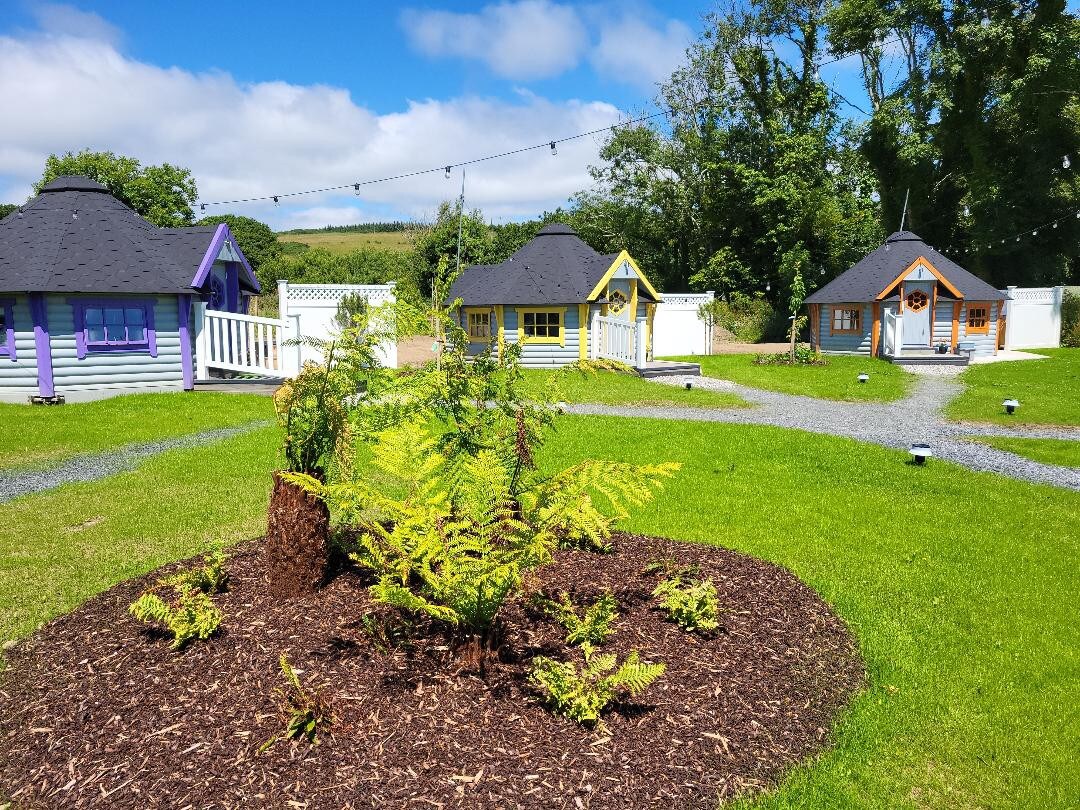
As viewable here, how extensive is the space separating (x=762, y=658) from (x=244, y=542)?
4.21m

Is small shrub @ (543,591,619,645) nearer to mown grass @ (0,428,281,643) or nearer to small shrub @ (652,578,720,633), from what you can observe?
small shrub @ (652,578,720,633)

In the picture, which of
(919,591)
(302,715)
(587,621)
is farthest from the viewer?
(919,591)

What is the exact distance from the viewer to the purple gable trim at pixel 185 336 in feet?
53.4

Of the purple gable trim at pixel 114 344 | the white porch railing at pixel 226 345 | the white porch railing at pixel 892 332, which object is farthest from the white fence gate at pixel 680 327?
the purple gable trim at pixel 114 344

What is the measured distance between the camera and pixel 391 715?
11.8ft

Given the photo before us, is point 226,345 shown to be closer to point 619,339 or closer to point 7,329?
point 7,329

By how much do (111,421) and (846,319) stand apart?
23.8 metres

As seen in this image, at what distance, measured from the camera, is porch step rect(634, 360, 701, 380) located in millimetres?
20219

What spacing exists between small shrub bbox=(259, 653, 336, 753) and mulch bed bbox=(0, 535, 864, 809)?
45 millimetres

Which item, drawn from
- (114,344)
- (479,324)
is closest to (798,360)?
(479,324)

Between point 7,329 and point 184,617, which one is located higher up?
point 7,329

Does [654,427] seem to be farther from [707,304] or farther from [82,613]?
[707,304]

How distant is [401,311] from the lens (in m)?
5.37

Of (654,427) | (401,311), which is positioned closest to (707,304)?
(654,427)
